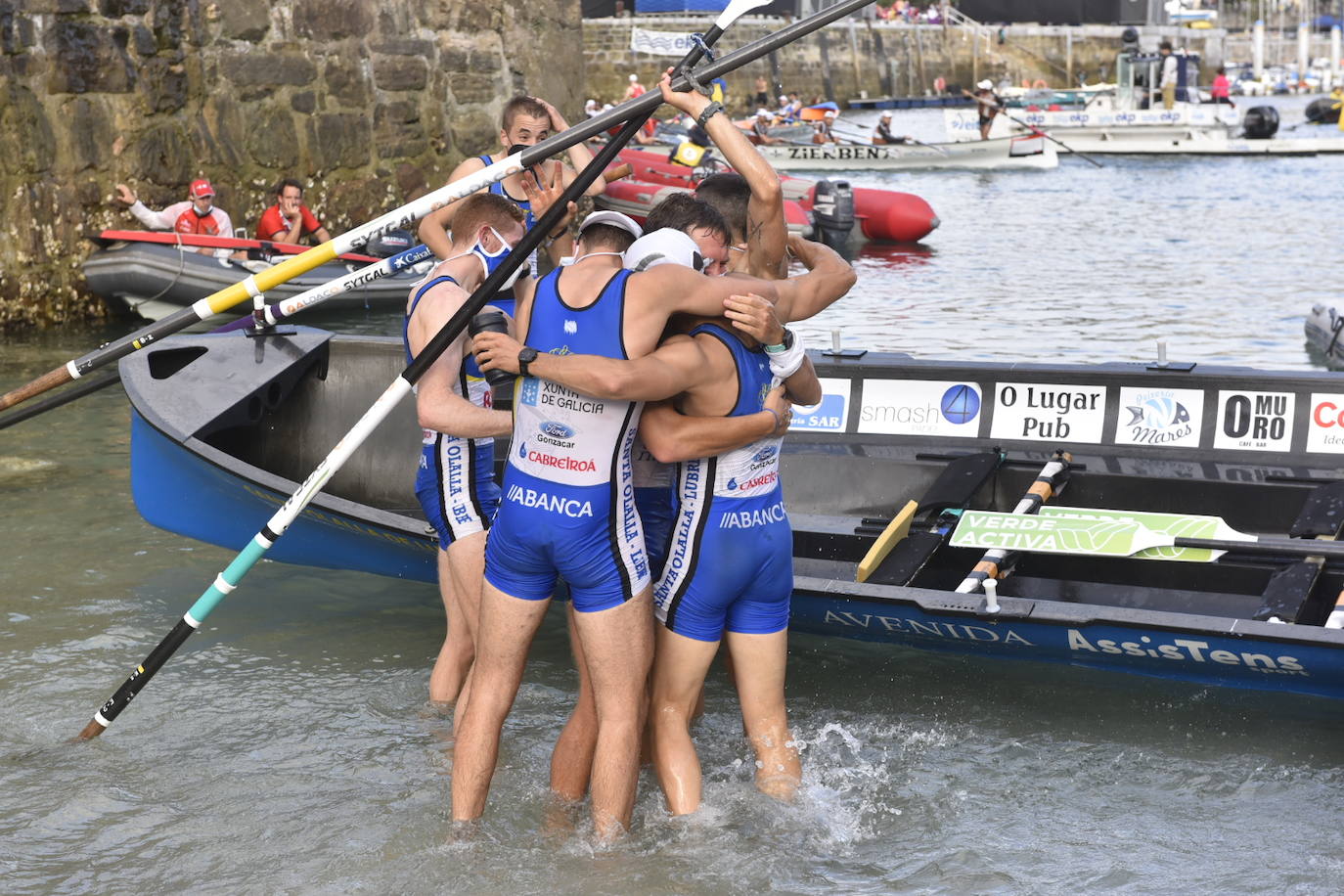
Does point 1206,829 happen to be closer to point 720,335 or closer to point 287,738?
point 720,335

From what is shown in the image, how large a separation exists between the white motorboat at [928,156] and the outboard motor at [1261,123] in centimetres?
862

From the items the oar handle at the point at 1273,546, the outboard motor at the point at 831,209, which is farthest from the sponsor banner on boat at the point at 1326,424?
the outboard motor at the point at 831,209

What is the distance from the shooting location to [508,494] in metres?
4.32

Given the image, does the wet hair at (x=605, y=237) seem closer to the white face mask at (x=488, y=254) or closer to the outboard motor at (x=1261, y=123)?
the white face mask at (x=488, y=254)

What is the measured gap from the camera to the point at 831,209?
2045cm

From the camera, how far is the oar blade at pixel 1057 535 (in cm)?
596

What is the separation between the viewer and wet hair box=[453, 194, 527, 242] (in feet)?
16.6

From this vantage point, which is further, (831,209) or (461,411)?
(831,209)

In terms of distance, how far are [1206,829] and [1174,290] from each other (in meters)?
13.4

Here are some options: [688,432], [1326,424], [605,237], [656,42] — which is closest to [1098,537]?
[1326,424]

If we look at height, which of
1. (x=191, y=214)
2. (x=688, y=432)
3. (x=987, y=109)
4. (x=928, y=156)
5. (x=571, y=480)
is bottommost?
(x=571, y=480)

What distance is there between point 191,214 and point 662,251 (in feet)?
36.0

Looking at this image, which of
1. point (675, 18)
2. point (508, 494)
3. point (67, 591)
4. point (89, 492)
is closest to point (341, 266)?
point (89, 492)

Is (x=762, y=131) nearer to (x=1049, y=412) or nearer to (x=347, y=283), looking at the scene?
(x=1049, y=412)
